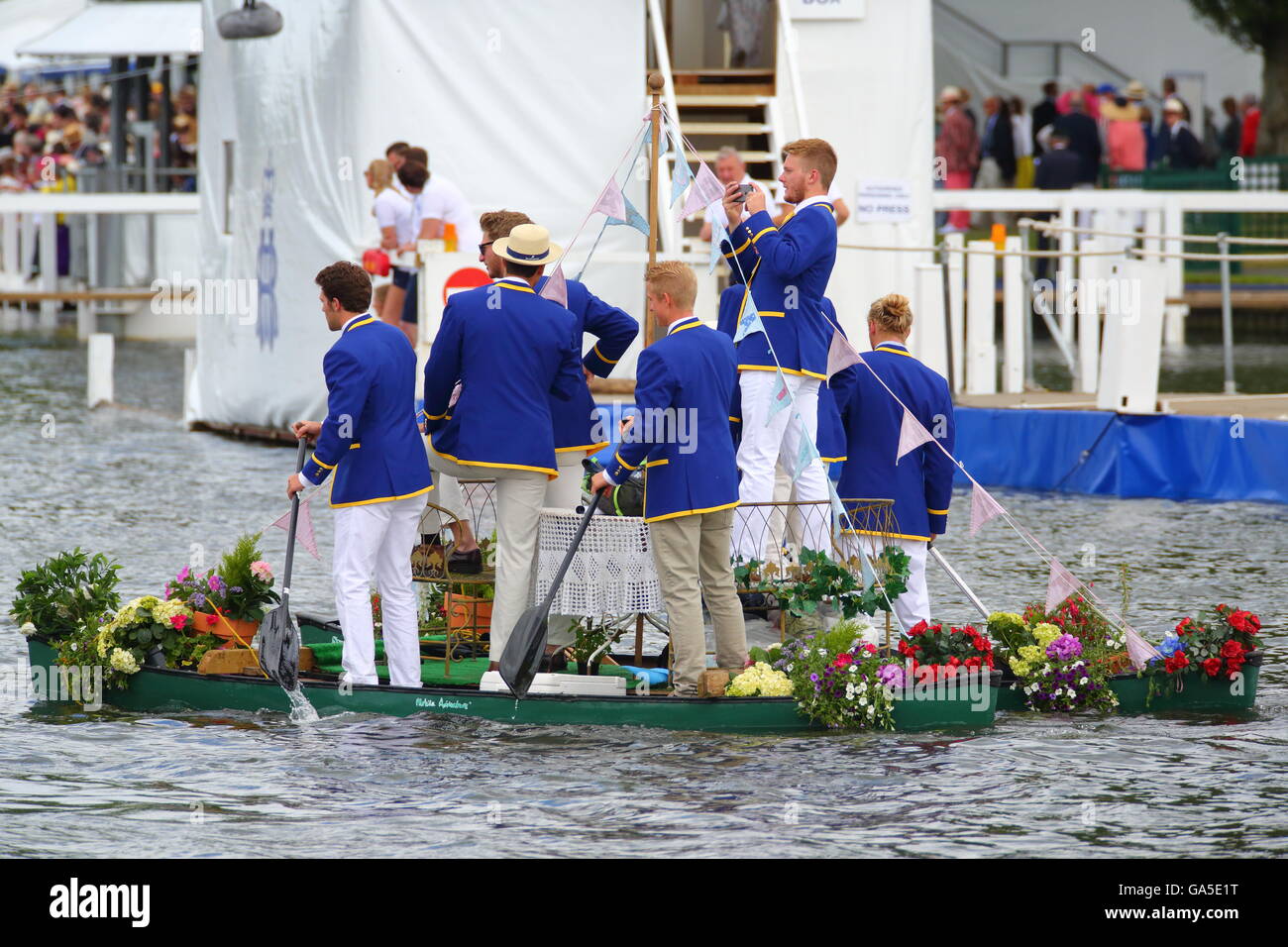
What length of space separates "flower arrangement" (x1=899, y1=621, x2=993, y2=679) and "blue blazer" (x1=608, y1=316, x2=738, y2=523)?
891 mm

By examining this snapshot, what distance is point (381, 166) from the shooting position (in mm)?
15867

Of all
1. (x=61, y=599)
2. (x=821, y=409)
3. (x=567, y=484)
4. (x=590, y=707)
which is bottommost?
(x=590, y=707)

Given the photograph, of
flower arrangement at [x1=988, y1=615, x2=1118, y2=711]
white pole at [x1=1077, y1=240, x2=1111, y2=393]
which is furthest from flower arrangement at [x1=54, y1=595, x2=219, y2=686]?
white pole at [x1=1077, y1=240, x2=1111, y2=393]

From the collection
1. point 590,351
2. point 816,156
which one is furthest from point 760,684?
point 816,156

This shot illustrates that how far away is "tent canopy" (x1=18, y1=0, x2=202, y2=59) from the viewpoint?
90.9ft

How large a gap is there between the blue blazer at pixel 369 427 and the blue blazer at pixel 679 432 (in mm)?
835

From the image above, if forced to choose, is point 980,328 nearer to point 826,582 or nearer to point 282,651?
point 826,582

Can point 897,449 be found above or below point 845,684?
above

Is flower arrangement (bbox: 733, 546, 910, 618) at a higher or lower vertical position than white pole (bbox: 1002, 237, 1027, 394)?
lower

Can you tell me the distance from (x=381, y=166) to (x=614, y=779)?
365 inches

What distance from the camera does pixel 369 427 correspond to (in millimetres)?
8336

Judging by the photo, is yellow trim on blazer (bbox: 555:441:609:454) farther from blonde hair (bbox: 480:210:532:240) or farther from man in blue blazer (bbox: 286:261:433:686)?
blonde hair (bbox: 480:210:532:240)

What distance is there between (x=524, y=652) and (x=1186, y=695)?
104 inches
